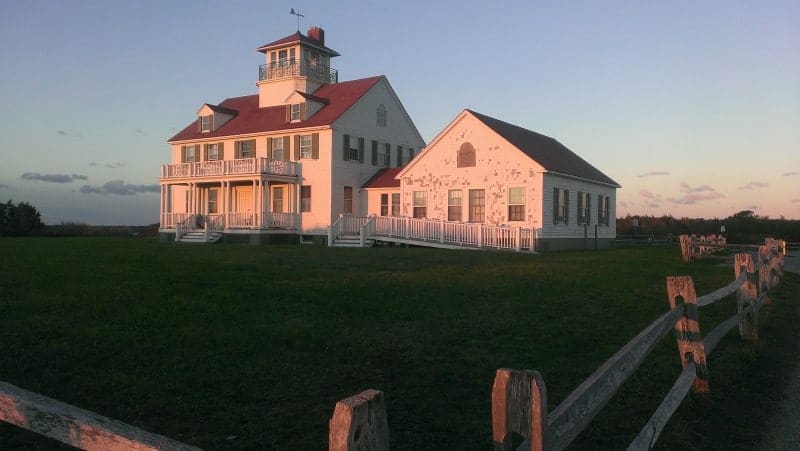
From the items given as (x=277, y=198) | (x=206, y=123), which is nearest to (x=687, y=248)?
(x=277, y=198)

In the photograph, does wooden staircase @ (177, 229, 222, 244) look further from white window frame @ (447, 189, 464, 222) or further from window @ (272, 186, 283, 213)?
white window frame @ (447, 189, 464, 222)

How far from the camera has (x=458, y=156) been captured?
31.1 metres

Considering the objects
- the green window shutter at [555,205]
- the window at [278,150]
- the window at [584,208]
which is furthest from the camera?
the window at [278,150]

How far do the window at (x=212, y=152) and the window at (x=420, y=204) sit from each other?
1327 centimetres

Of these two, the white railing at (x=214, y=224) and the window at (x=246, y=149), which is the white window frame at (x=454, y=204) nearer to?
the window at (x=246, y=149)

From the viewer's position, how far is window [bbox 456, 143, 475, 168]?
101 ft

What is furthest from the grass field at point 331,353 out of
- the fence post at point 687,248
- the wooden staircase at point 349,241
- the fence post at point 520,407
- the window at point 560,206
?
the wooden staircase at point 349,241

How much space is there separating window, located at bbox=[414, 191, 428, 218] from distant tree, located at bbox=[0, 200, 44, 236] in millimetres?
28892

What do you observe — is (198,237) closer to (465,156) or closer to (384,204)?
(384,204)

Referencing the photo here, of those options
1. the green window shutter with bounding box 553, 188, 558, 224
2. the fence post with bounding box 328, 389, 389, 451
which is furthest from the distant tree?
the fence post with bounding box 328, 389, 389, 451

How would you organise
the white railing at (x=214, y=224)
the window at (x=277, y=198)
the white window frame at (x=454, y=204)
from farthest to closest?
1. the window at (x=277, y=198)
2. the white railing at (x=214, y=224)
3. the white window frame at (x=454, y=204)

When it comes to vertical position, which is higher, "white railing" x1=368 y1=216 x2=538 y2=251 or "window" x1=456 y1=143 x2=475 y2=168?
"window" x1=456 y1=143 x2=475 y2=168

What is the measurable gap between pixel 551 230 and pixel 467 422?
984 inches

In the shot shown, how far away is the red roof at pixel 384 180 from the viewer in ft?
116
